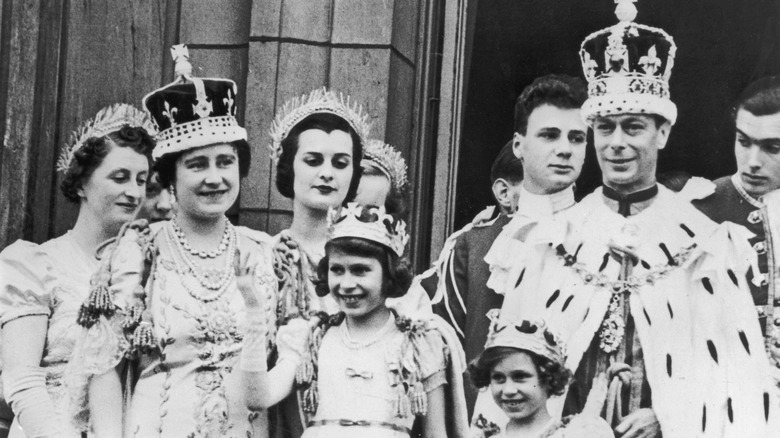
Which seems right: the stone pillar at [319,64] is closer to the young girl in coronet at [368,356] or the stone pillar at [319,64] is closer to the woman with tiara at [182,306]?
the woman with tiara at [182,306]

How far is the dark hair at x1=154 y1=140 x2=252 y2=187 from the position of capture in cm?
576

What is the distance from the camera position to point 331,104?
235 inches

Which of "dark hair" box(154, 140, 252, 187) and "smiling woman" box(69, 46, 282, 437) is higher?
"dark hair" box(154, 140, 252, 187)

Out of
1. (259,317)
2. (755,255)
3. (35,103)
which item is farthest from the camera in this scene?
(35,103)

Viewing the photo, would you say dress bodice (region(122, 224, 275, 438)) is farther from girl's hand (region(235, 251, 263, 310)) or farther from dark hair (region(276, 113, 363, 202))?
dark hair (region(276, 113, 363, 202))

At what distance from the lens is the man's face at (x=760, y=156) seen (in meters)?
5.92

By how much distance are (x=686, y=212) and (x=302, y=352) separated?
1.52 meters

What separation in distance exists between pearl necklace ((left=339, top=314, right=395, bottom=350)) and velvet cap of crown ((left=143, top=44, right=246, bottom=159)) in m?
0.84

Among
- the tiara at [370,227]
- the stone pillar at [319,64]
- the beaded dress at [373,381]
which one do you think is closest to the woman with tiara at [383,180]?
the stone pillar at [319,64]

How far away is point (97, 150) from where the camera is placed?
6.13 meters

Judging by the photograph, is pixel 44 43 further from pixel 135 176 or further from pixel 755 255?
pixel 755 255

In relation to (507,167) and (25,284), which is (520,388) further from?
(25,284)

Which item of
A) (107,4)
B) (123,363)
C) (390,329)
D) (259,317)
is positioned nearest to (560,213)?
(390,329)

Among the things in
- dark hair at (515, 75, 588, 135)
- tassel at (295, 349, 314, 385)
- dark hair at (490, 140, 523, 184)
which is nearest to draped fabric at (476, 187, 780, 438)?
dark hair at (490, 140, 523, 184)
